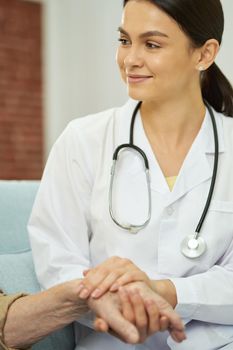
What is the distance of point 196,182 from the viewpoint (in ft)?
4.45

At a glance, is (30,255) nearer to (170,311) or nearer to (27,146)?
(170,311)

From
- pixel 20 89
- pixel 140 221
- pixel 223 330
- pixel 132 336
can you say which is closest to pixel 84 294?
pixel 132 336

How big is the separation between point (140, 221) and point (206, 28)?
476mm

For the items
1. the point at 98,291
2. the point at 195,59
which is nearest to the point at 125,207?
the point at 98,291

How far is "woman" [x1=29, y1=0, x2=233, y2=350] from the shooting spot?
129 cm

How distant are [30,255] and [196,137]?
0.52 m

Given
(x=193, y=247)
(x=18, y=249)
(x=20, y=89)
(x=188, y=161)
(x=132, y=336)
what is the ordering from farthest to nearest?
(x=20, y=89), (x=18, y=249), (x=188, y=161), (x=193, y=247), (x=132, y=336)

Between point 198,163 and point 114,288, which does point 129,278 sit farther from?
point 198,163

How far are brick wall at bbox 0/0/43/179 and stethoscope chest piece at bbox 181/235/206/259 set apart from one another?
10.8 ft

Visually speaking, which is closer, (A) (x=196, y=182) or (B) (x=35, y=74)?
(A) (x=196, y=182)

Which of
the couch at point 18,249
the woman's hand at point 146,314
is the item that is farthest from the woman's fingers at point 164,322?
the couch at point 18,249

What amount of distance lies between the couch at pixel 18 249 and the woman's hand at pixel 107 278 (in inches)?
12.2

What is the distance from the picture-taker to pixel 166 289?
1227mm

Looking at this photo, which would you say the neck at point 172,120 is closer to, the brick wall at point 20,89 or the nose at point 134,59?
the nose at point 134,59
